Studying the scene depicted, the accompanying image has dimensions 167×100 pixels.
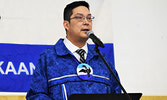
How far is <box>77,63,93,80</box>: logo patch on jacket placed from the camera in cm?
180

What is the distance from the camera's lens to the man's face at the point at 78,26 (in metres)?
1.92

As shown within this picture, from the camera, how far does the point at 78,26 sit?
1943 millimetres

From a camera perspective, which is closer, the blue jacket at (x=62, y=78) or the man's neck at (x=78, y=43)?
the blue jacket at (x=62, y=78)

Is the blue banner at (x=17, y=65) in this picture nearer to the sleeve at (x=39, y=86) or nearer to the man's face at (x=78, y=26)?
the man's face at (x=78, y=26)

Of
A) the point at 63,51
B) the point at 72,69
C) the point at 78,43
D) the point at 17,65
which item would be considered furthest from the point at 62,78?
the point at 17,65

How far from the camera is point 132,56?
3355 millimetres

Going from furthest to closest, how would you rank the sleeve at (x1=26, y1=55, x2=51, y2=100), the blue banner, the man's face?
the blue banner
the man's face
the sleeve at (x1=26, y1=55, x2=51, y2=100)

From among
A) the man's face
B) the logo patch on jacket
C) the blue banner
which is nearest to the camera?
the logo patch on jacket

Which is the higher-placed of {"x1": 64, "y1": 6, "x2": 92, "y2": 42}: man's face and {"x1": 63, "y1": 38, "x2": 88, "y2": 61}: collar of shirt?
{"x1": 64, "y1": 6, "x2": 92, "y2": 42}: man's face

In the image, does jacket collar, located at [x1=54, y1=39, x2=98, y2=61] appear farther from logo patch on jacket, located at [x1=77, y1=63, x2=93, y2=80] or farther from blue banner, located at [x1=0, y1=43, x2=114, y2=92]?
blue banner, located at [x1=0, y1=43, x2=114, y2=92]

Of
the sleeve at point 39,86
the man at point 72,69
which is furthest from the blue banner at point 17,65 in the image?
the sleeve at point 39,86

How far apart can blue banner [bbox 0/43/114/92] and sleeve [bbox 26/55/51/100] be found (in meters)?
1.12

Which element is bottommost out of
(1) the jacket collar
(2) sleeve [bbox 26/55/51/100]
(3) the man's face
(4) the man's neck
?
(2) sleeve [bbox 26/55/51/100]

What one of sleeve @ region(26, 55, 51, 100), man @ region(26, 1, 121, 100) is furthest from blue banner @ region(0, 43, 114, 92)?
sleeve @ region(26, 55, 51, 100)
